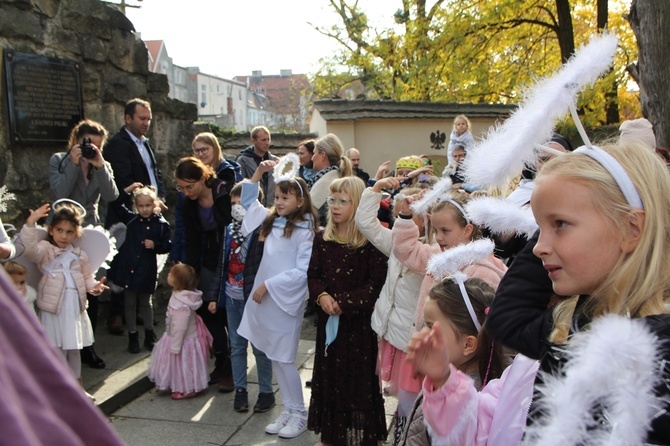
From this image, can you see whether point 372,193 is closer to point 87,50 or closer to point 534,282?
point 534,282

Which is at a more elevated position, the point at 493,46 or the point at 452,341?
the point at 493,46

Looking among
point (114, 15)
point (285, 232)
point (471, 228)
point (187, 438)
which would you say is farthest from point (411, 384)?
point (114, 15)

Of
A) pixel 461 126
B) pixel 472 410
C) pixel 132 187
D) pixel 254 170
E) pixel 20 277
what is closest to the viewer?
pixel 472 410

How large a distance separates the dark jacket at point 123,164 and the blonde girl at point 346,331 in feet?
9.15

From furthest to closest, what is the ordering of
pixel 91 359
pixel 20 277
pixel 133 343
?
pixel 133 343, pixel 91 359, pixel 20 277

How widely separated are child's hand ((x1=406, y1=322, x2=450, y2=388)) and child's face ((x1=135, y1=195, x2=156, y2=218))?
4.50 meters

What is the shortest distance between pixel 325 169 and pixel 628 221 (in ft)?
17.6

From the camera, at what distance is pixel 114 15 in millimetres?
6992

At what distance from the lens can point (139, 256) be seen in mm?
5777

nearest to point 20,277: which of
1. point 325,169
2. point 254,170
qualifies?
point 325,169

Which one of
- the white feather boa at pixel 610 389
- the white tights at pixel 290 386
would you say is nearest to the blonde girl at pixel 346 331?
the white tights at pixel 290 386

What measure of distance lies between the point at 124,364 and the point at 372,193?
293 centimetres

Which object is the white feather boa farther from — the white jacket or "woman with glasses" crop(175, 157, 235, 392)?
"woman with glasses" crop(175, 157, 235, 392)

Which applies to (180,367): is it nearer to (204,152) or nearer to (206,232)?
(206,232)
